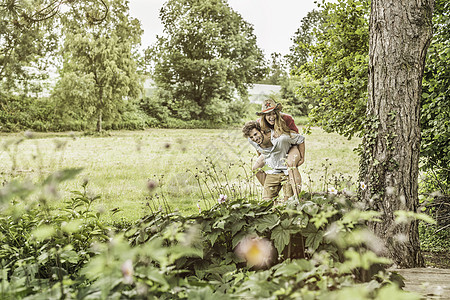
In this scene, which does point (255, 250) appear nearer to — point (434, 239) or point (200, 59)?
point (434, 239)

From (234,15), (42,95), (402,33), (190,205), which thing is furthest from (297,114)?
(402,33)

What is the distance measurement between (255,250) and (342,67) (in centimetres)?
352

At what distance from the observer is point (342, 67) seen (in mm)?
5078

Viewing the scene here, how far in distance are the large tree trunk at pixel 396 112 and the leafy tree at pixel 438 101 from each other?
146cm

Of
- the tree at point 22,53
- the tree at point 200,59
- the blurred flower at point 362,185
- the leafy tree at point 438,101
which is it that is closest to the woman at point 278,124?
the blurred flower at point 362,185

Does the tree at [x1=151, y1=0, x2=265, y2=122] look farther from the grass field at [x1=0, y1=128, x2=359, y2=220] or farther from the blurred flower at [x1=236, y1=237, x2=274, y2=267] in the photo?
the blurred flower at [x1=236, y1=237, x2=274, y2=267]

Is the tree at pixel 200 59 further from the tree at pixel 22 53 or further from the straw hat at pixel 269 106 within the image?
the straw hat at pixel 269 106

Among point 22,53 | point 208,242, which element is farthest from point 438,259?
point 22,53

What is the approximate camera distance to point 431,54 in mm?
4289

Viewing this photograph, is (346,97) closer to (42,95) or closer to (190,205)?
(190,205)

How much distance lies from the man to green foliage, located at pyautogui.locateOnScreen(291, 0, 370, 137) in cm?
105

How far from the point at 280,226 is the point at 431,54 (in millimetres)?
3265

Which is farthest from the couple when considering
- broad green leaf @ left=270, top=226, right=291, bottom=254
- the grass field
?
broad green leaf @ left=270, top=226, right=291, bottom=254

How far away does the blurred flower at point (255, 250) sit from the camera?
2.36 meters
